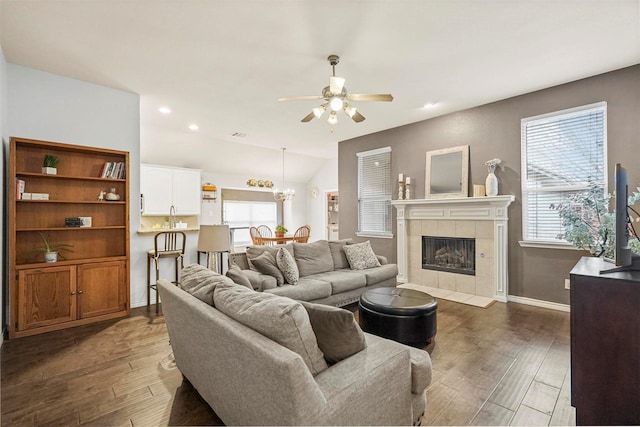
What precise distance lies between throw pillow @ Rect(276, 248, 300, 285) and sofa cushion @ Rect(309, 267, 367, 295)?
1.14ft

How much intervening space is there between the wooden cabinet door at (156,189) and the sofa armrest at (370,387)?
6.59 m

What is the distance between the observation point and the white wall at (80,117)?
10.6 feet

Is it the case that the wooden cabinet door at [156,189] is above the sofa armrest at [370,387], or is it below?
above

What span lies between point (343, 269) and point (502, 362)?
2190 millimetres

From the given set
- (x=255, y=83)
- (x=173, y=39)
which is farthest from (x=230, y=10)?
(x=255, y=83)

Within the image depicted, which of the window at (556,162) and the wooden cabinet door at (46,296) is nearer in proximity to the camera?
the wooden cabinet door at (46,296)

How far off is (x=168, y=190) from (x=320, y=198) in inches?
174

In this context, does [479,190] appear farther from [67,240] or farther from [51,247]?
[51,247]

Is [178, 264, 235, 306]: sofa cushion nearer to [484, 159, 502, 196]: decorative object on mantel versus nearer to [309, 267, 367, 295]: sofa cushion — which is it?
[309, 267, 367, 295]: sofa cushion

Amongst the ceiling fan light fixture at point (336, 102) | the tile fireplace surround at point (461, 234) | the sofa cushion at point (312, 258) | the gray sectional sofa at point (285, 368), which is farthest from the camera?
the tile fireplace surround at point (461, 234)

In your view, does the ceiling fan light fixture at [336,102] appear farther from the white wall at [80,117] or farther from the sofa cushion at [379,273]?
the white wall at [80,117]

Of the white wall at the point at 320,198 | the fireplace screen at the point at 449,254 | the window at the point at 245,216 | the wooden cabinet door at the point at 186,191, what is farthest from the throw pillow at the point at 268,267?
the white wall at the point at 320,198

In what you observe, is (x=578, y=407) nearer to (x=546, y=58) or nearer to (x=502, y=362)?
(x=502, y=362)

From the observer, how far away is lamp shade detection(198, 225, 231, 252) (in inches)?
126
